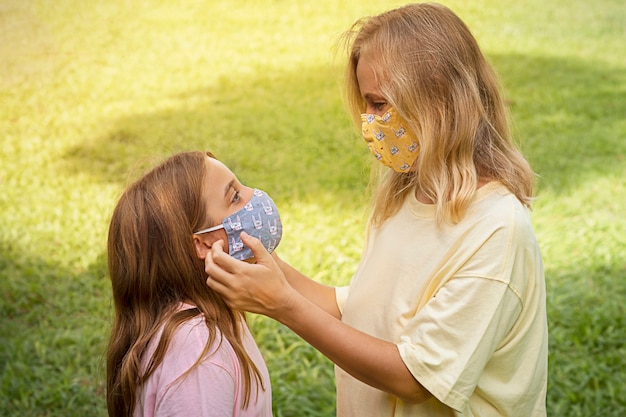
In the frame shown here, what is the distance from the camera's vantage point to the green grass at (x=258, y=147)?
15.5 ft

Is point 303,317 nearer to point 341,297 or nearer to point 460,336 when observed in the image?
point 460,336

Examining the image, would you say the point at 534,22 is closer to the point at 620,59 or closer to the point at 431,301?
the point at 620,59

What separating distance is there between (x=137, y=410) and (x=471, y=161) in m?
Result: 1.19

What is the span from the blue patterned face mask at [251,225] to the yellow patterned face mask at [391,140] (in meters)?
0.37

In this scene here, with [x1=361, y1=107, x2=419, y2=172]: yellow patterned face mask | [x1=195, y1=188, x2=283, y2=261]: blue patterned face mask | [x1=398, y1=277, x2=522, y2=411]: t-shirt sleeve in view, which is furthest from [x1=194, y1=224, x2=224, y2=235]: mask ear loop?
[x1=398, y1=277, x2=522, y2=411]: t-shirt sleeve

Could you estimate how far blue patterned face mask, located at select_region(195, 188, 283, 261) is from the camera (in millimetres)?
2332

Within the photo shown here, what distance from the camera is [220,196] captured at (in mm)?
2381

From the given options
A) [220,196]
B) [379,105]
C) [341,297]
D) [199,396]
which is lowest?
[341,297]

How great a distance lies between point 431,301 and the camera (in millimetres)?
2111

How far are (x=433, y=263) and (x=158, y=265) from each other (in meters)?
0.80

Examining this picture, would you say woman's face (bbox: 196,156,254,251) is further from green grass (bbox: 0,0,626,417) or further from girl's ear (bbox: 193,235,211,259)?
green grass (bbox: 0,0,626,417)

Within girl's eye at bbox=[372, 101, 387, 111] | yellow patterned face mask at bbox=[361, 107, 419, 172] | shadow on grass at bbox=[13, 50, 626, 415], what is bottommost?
shadow on grass at bbox=[13, 50, 626, 415]

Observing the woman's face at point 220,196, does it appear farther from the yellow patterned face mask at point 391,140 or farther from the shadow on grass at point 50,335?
the shadow on grass at point 50,335

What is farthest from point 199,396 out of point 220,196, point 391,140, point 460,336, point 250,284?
point 391,140
